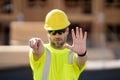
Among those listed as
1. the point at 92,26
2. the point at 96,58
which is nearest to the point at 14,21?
the point at 92,26

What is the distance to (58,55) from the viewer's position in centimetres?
385

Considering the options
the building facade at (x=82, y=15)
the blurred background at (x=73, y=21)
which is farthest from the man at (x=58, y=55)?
the building facade at (x=82, y=15)

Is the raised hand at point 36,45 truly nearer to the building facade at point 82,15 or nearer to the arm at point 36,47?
the arm at point 36,47

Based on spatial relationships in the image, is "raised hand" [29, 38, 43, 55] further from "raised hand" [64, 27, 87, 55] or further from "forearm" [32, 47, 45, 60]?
"raised hand" [64, 27, 87, 55]

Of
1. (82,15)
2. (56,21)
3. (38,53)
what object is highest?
(56,21)

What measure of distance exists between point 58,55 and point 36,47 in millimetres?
284

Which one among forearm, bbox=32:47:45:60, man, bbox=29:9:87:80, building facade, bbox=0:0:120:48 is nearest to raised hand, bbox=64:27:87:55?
man, bbox=29:9:87:80

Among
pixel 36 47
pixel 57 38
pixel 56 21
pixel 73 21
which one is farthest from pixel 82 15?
pixel 36 47

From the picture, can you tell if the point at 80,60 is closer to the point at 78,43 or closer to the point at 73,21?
the point at 78,43

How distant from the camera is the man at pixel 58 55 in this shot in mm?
3760

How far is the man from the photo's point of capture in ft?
12.3

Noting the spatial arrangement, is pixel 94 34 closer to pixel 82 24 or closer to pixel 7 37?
pixel 82 24

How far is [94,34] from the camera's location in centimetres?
1135

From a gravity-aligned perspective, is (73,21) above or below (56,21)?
below
